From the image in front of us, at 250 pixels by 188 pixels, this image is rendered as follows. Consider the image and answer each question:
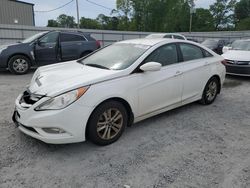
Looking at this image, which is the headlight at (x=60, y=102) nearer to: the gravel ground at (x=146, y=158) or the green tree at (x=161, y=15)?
the gravel ground at (x=146, y=158)

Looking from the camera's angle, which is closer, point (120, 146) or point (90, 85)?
point (90, 85)

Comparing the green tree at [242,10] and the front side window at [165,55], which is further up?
the green tree at [242,10]

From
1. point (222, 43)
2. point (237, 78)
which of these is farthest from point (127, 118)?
point (222, 43)

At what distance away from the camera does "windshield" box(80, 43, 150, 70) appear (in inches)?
152

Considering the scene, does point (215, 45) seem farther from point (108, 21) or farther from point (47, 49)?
point (108, 21)

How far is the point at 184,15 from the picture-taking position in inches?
2376

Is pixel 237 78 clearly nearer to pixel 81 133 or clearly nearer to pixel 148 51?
pixel 148 51

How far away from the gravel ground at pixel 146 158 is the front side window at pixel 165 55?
42.0 inches

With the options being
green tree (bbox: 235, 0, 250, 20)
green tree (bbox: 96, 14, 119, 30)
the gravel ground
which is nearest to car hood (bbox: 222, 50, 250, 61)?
the gravel ground

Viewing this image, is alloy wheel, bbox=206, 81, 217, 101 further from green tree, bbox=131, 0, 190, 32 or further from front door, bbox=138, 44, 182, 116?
green tree, bbox=131, 0, 190, 32

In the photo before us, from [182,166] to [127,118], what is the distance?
110 cm

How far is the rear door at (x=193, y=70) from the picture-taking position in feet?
15.1

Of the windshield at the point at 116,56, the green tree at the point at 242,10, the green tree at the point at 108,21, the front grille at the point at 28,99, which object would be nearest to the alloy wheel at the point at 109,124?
the windshield at the point at 116,56

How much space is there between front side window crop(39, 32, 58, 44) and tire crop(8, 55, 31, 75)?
0.90 m
